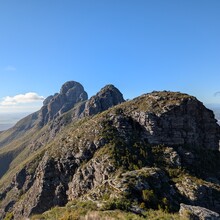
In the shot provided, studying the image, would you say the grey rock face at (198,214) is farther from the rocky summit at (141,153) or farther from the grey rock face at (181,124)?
the grey rock face at (181,124)

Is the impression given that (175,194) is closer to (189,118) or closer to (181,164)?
(181,164)

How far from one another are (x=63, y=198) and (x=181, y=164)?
39.2m

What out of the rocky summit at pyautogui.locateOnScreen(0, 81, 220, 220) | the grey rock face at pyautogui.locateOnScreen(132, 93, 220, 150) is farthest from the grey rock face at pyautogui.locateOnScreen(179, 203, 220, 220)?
the grey rock face at pyautogui.locateOnScreen(132, 93, 220, 150)

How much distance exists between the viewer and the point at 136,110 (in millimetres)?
109562

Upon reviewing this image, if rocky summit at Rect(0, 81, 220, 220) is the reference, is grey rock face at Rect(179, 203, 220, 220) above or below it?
below

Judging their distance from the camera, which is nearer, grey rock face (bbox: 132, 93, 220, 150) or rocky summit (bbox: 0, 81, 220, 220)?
rocky summit (bbox: 0, 81, 220, 220)

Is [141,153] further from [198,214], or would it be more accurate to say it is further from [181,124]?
[198,214]

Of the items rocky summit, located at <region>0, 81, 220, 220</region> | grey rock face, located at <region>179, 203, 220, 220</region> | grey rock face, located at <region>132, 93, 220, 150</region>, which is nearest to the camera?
grey rock face, located at <region>179, 203, 220, 220</region>

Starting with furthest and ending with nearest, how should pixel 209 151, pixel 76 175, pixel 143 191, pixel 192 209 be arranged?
1. pixel 209 151
2. pixel 76 175
3. pixel 143 191
4. pixel 192 209

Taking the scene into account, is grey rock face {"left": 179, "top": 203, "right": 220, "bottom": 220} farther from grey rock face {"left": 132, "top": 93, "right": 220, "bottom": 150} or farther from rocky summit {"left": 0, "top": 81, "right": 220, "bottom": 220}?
grey rock face {"left": 132, "top": 93, "right": 220, "bottom": 150}

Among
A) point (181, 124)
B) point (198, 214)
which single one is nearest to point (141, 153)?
point (181, 124)

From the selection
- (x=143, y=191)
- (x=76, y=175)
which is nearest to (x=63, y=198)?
(x=76, y=175)

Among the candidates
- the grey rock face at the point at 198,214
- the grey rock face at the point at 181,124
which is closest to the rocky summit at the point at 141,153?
the grey rock face at the point at 181,124

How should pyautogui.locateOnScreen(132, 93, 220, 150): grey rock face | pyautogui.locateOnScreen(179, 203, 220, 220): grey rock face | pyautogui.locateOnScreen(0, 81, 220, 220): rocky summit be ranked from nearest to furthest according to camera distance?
pyautogui.locateOnScreen(179, 203, 220, 220): grey rock face
pyautogui.locateOnScreen(0, 81, 220, 220): rocky summit
pyautogui.locateOnScreen(132, 93, 220, 150): grey rock face
